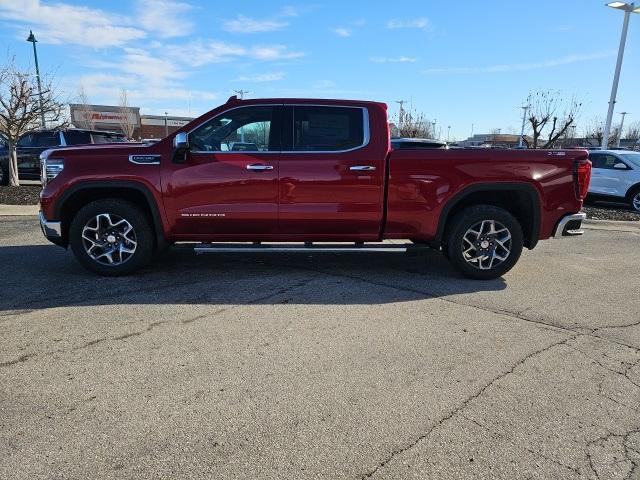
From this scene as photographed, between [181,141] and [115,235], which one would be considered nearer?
[181,141]

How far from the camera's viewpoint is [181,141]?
5461mm

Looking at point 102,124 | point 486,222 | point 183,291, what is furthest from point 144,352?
point 102,124

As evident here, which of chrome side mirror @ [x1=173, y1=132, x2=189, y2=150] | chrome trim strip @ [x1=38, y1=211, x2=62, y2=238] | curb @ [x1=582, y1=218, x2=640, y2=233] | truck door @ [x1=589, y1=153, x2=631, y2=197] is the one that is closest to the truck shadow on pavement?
chrome trim strip @ [x1=38, y1=211, x2=62, y2=238]

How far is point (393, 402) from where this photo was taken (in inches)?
124

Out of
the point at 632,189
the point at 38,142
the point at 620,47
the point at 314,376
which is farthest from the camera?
the point at 620,47

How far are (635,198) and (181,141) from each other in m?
12.7

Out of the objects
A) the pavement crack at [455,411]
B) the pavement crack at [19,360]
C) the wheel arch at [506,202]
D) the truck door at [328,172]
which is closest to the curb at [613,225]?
the wheel arch at [506,202]

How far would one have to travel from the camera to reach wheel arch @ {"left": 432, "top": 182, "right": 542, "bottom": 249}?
5.76 m

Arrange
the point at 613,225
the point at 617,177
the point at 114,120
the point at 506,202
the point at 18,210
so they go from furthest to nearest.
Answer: the point at 114,120, the point at 617,177, the point at 613,225, the point at 18,210, the point at 506,202

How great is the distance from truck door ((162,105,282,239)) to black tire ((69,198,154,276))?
361mm

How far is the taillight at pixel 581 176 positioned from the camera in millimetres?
5781

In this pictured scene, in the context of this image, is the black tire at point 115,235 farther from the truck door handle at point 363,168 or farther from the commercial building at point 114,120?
the commercial building at point 114,120

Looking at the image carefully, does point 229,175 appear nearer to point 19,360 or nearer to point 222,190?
point 222,190

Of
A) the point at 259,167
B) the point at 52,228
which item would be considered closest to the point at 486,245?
the point at 259,167
